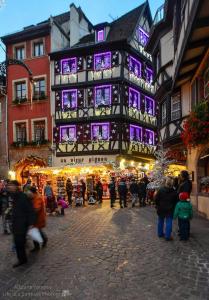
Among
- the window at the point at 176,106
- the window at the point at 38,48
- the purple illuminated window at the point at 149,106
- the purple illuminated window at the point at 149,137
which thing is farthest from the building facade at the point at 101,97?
the window at the point at 176,106

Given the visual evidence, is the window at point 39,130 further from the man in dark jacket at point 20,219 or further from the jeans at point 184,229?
the man in dark jacket at point 20,219

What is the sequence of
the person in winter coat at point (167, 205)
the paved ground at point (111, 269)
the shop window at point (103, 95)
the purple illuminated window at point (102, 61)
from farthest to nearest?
the purple illuminated window at point (102, 61)
the shop window at point (103, 95)
the person in winter coat at point (167, 205)
the paved ground at point (111, 269)

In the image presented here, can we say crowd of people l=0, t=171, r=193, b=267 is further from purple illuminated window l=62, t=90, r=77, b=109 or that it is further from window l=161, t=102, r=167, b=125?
purple illuminated window l=62, t=90, r=77, b=109

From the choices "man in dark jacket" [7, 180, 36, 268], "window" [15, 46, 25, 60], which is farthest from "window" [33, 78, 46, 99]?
"man in dark jacket" [7, 180, 36, 268]

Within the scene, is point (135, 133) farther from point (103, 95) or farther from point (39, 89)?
point (39, 89)

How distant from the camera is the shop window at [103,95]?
1165 inches

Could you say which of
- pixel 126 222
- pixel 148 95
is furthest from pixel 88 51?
pixel 126 222

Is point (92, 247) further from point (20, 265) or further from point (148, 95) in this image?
point (148, 95)

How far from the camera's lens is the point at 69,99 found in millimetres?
30703

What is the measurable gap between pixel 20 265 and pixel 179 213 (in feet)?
13.9

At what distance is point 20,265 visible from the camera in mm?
7191

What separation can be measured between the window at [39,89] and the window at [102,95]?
14.8 feet

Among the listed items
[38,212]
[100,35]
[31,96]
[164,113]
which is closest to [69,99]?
[31,96]

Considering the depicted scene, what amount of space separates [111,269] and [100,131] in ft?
75.5
